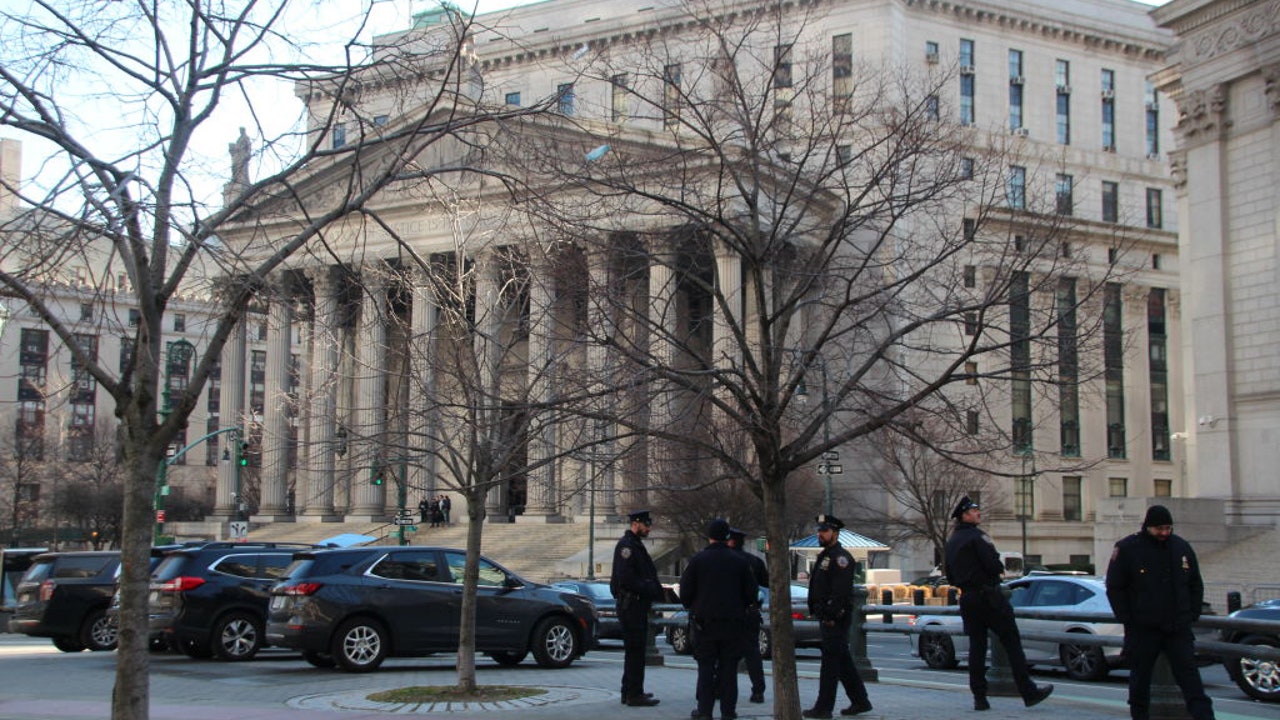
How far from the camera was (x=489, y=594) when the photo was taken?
1939cm

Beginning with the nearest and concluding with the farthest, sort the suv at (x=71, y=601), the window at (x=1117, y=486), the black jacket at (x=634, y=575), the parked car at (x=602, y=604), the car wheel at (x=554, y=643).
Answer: the black jacket at (x=634, y=575)
the car wheel at (x=554, y=643)
the suv at (x=71, y=601)
the parked car at (x=602, y=604)
the window at (x=1117, y=486)

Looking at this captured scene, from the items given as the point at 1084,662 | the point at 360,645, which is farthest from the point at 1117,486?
the point at 360,645

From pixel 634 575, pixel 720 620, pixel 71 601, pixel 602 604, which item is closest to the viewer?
pixel 720 620

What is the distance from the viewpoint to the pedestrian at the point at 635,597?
14.1m

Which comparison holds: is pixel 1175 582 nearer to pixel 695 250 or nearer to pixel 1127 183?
pixel 695 250

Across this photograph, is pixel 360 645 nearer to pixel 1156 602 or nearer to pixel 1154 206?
pixel 1156 602

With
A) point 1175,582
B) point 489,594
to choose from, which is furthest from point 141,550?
point 489,594

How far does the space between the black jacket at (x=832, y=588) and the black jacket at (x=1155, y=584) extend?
2.56 m

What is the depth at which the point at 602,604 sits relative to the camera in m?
28.2

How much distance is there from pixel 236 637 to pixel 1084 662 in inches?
516

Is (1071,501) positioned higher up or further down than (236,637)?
higher up

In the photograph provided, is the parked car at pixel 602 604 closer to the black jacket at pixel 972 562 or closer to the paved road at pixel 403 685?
the paved road at pixel 403 685

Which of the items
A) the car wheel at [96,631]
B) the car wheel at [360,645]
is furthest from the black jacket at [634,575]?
the car wheel at [96,631]

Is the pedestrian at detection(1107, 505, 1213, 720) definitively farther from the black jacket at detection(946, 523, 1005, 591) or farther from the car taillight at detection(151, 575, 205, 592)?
the car taillight at detection(151, 575, 205, 592)
